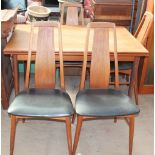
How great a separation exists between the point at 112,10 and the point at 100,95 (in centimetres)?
169

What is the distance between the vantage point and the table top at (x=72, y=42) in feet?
7.21

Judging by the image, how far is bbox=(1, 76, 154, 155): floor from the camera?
83.2 inches

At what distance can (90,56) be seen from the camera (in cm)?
221

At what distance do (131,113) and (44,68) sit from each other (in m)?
0.78

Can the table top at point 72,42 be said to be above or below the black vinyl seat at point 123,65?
above

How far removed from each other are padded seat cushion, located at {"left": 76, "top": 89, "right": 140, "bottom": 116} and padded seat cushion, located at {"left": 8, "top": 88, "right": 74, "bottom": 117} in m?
0.10

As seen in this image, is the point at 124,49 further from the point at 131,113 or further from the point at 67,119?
the point at 67,119

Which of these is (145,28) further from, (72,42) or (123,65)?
(72,42)

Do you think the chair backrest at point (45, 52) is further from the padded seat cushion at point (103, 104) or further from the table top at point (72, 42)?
the padded seat cushion at point (103, 104)

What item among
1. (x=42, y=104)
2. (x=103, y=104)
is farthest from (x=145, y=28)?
(x=42, y=104)

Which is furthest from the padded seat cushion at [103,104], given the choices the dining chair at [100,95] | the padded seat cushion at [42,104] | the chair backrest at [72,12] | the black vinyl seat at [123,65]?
the chair backrest at [72,12]

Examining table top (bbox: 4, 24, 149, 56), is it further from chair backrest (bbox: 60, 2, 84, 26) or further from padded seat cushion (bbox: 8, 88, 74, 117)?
padded seat cushion (bbox: 8, 88, 74, 117)

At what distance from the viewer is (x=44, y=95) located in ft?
→ 6.48

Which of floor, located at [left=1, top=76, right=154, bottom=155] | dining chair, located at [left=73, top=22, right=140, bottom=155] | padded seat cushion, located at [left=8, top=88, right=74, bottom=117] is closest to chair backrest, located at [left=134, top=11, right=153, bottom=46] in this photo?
dining chair, located at [left=73, top=22, right=140, bottom=155]
